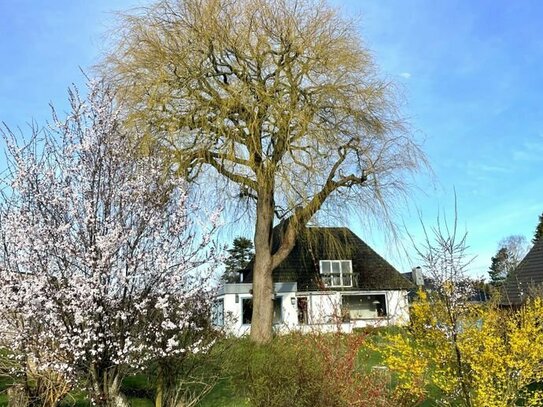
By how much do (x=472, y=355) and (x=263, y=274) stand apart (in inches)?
351

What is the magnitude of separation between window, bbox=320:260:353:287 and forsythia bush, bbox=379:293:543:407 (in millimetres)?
20136

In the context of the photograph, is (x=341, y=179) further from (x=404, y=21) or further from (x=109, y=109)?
(x=109, y=109)

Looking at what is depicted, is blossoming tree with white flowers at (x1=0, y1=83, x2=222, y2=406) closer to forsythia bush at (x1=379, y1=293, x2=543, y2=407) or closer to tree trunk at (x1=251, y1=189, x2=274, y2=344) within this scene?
forsythia bush at (x1=379, y1=293, x2=543, y2=407)

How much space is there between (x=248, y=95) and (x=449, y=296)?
8223mm

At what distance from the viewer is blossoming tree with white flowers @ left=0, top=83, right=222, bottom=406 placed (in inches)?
232

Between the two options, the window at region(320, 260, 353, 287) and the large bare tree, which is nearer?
the large bare tree

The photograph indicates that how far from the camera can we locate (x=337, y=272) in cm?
2830

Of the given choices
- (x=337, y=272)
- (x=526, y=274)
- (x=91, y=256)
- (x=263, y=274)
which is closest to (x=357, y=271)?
Result: (x=337, y=272)

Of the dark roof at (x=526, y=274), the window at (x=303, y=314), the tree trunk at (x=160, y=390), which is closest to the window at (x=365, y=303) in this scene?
the dark roof at (x=526, y=274)

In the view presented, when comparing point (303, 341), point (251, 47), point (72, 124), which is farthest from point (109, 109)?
point (251, 47)

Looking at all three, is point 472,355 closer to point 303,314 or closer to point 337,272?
point 303,314

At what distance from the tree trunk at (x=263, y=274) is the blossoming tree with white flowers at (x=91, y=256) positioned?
7.98m

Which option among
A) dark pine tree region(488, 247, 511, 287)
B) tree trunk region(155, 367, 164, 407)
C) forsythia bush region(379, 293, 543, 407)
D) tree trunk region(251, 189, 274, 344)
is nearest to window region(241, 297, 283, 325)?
tree trunk region(251, 189, 274, 344)

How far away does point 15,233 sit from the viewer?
237 inches
